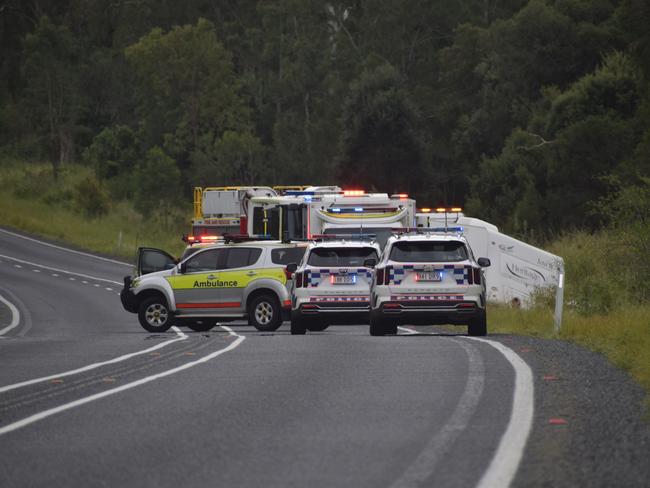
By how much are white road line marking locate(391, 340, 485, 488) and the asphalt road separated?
2 centimetres

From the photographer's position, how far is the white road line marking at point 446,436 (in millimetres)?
8695

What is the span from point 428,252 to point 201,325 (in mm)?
8454

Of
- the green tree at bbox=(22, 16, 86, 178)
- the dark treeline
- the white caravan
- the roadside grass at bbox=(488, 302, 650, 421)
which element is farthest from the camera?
the green tree at bbox=(22, 16, 86, 178)

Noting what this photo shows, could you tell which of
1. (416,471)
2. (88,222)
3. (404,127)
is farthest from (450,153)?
(416,471)

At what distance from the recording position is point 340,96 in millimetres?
89938

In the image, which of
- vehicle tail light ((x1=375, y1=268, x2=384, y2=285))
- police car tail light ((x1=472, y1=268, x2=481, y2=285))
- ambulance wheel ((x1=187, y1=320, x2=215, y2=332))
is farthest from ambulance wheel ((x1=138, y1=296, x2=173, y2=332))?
police car tail light ((x1=472, y1=268, x2=481, y2=285))

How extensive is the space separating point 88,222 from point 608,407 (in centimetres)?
A: 6322

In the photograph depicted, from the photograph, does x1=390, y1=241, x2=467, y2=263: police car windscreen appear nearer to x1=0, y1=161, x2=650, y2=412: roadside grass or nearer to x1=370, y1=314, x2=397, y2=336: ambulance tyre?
x1=370, y1=314, x2=397, y2=336: ambulance tyre

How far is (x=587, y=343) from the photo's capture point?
67.8 ft

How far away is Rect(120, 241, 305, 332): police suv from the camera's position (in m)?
27.8

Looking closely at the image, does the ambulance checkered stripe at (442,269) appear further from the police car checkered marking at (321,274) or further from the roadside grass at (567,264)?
the police car checkered marking at (321,274)

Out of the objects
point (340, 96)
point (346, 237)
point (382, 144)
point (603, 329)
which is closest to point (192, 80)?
point (340, 96)

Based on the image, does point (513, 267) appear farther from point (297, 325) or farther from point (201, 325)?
point (297, 325)

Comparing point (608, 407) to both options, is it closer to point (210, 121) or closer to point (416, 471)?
point (416, 471)
